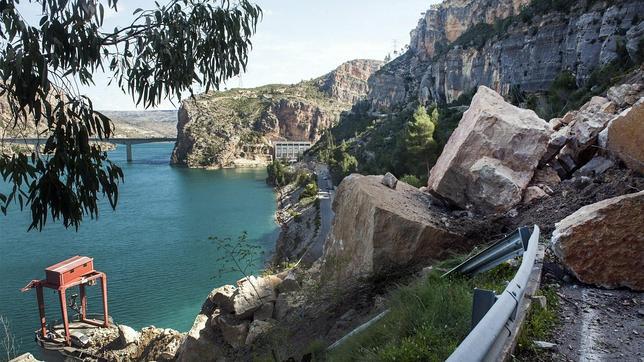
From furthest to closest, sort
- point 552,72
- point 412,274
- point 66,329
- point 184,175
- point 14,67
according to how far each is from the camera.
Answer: point 184,175 → point 552,72 → point 66,329 → point 412,274 → point 14,67

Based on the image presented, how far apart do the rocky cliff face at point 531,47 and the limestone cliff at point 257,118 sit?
38.4 meters

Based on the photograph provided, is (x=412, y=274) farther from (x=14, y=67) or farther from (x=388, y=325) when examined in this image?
(x=14, y=67)

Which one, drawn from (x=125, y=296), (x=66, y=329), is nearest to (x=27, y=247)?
(x=125, y=296)

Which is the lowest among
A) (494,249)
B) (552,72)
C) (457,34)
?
(494,249)

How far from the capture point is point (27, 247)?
29.2 meters

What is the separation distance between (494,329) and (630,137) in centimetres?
500

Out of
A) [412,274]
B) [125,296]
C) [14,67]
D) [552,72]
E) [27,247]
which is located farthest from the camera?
[552,72]

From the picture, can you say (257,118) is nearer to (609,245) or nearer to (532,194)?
(532,194)

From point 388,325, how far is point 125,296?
20852 millimetres

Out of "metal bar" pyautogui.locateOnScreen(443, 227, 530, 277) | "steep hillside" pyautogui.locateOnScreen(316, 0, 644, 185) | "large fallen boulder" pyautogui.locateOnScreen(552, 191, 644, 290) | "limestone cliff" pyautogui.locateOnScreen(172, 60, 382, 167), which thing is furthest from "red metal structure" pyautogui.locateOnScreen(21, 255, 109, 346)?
"limestone cliff" pyautogui.locateOnScreen(172, 60, 382, 167)

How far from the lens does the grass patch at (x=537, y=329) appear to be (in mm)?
2436

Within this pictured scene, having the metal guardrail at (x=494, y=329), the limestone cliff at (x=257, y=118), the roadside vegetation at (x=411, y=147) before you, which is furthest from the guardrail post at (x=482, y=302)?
the limestone cliff at (x=257, y=118)

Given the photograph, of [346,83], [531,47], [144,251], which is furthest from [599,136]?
[346,83]

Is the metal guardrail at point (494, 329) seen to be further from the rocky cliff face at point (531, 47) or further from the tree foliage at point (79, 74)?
the rocky cliff face at point (531, 47)
